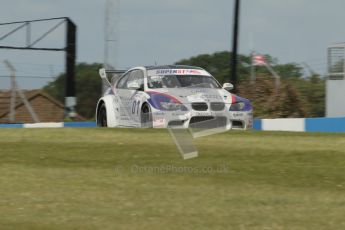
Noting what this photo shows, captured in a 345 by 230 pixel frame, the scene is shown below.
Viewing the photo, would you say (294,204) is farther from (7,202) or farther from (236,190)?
(7,202)

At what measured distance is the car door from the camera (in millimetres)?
15141

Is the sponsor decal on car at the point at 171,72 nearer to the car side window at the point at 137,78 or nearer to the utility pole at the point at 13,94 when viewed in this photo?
the car side window at the point at 137,78

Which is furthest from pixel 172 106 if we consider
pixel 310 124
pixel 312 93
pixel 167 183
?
pixel 312 93

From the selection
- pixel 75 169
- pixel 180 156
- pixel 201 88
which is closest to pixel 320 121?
pixel 201 88

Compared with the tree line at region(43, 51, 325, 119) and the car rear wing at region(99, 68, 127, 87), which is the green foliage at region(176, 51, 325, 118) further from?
the car rear wing at region(99, 68, 127, 87)

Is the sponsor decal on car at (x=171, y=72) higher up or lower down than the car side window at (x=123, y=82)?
higher up

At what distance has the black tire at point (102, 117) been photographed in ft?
54.4

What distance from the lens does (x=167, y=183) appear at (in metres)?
8.26

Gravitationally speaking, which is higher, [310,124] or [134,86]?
[134,86]

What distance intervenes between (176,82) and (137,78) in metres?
1.02

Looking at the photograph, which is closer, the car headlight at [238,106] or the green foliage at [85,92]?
the car headlight at [238,106]

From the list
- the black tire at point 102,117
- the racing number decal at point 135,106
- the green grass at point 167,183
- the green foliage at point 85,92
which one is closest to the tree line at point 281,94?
the green foliage at point 85,92

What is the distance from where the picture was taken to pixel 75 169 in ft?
29.9

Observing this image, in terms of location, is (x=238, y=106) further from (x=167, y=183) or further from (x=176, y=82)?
(x=167, y=183)
